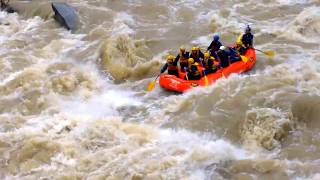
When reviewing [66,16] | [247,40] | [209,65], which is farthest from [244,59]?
[66,16]

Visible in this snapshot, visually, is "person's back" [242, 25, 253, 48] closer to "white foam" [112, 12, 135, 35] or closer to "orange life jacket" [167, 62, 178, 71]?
"orange life jacket" [167, 62, 178, 71]

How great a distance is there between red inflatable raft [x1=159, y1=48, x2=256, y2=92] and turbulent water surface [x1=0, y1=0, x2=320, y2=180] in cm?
19

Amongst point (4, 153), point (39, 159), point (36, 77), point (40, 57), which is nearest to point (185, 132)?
point (39, 159)

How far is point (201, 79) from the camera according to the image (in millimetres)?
10281

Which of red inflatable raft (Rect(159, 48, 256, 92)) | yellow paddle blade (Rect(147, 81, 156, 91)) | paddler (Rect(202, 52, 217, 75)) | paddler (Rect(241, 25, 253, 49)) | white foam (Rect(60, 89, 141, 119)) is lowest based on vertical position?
white foam (Rect(60, 89, 141, 119))

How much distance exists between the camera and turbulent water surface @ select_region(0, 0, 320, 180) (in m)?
8.13

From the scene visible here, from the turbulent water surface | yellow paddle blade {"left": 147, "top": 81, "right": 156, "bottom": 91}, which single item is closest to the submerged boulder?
the turbulent water surface

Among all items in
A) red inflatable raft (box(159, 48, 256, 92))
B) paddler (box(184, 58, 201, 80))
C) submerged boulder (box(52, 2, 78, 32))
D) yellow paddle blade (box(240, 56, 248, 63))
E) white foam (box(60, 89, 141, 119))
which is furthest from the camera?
submerged boulder (box(52, 2, 78, 32))

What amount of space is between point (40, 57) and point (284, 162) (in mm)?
6799

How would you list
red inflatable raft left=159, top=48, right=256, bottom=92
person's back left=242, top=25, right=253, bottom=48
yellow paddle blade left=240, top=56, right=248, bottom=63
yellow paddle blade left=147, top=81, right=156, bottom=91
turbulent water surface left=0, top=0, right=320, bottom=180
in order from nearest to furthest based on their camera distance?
1. turbulent water surface left=0, top=0, right=320, bottom=180
2. red inflatable raft left=159, top=48, right=256, bottom=92
3. yellow paddle blade left=147, top=81, right=156, bottom=91
4. yellow paddle blade left=240, top=56, right=248, bottom=63
5. person's back left=242, top=25, right=253, bottom=48

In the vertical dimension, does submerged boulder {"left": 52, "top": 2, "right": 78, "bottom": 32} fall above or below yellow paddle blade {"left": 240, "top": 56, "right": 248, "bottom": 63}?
above

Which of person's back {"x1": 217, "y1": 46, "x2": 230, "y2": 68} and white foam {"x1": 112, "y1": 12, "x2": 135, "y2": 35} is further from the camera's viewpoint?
white foam {"x1": 112, "y1": 12, "x2": 135, "y2": 35}

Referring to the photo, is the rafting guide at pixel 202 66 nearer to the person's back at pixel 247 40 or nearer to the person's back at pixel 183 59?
the person's back at pixel 183 59

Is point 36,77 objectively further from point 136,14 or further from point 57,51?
point 136,14
